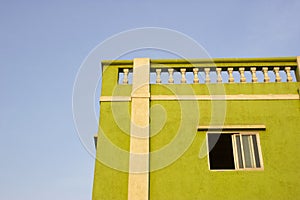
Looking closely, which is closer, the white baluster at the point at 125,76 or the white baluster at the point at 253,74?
the white baluster at the point at 253,74

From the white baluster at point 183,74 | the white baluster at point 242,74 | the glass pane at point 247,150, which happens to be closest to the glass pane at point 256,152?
the glass pane at point 247,150

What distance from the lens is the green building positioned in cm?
873

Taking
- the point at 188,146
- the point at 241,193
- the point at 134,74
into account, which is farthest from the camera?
the point at 134,74

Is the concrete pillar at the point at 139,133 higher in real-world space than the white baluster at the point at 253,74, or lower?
lower

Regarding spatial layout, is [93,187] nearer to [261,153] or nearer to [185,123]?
[185,123]

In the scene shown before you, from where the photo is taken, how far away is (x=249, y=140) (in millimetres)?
9297

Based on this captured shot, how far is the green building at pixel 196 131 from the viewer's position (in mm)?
8734

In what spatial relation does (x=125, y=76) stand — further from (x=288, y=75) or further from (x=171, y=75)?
(x=288, y=75)

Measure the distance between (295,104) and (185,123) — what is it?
3014 millimetres

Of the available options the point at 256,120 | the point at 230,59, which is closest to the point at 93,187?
the point at 256,120

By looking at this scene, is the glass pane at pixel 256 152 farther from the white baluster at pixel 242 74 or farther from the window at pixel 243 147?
the white baluster at pixel 242 74

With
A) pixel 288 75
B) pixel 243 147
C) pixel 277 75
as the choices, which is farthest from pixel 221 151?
pixel 288 75

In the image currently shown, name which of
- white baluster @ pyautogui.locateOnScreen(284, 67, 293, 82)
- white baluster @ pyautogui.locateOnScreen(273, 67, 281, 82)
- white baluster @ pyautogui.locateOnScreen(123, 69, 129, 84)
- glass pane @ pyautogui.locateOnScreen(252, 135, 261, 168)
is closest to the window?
glass pane @ pyautogui.locateOnScreen(252, 135, 261, 168)

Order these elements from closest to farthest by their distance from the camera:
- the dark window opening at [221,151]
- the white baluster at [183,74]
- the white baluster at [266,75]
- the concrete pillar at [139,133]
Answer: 1. the concrete pillar at [139,133]
2. the dark window opening at [221,151]
3. the white baluster at [266,75]
4. the white baluster at [183,74]
